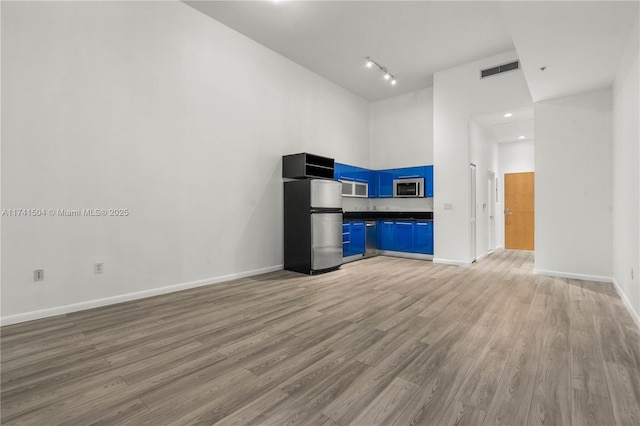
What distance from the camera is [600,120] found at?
13.9 feet

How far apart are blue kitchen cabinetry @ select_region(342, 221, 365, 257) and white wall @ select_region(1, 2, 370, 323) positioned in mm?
1352

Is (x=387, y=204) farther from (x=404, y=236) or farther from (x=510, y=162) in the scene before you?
(x=510, y=162)

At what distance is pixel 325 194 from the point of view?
16.2ft

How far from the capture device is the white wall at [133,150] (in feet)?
9.09

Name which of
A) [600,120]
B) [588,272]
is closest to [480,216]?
[588,272]

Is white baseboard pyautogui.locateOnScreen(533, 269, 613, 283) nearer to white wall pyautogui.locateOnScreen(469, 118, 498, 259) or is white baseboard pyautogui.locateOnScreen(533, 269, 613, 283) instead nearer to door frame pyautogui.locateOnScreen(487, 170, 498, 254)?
white wall pyautogui.locateOnScreen(469, 118, 498, 259)

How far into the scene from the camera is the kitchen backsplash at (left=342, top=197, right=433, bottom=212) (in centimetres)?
652

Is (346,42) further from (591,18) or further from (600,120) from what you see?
(600,120)

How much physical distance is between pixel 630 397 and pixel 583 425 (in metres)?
0.48

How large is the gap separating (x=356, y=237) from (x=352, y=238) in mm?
164

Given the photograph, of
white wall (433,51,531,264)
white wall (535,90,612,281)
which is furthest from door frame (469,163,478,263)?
white wall (535,90,612,281)

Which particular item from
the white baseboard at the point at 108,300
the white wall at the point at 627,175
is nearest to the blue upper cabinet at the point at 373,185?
the white baseboard at the point at 108,300

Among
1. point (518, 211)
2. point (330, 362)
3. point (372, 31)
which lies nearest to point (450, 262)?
point (518, 211)

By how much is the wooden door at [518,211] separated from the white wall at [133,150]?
6.36 metres
